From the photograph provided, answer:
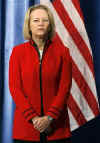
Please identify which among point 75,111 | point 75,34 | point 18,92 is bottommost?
point 75,111

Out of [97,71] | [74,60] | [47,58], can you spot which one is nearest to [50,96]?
[47,58]

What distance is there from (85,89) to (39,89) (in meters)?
0.77

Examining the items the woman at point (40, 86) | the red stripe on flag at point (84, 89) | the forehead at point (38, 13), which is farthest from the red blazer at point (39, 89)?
A: the red stripe on flag at point (84, 89)

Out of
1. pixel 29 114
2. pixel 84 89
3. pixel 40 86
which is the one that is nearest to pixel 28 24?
pixel 40 86

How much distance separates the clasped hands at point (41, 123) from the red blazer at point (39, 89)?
0.08 feet

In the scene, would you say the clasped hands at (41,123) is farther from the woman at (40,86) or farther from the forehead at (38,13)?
the forehead at (38,13)

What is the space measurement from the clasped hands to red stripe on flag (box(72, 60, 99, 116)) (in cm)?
78

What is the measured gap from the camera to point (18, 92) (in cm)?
122

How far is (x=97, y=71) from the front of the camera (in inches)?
79.5

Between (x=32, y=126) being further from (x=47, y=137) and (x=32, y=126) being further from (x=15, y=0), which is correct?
(x=15, y=0)

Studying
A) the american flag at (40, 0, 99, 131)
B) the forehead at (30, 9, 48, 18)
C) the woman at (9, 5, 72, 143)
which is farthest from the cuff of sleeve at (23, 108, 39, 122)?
the american flag at (40, 0, 99, 131)

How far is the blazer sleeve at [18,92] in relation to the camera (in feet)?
3.89

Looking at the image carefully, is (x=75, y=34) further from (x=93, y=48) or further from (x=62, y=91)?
(x=62, y=91)

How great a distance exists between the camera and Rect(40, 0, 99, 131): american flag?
75.7 inches
